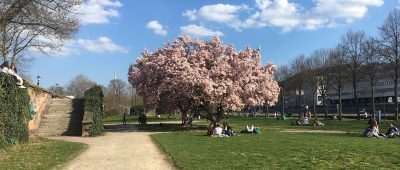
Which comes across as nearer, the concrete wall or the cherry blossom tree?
the concrete wall

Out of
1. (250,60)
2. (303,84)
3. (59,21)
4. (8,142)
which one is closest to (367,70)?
(303,84)

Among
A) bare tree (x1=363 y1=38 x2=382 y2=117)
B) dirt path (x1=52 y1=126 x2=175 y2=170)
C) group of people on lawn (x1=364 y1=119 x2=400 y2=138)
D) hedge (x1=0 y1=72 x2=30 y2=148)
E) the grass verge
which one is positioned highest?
bare tree (x1=363 y1=38 x2=382 y2=117)

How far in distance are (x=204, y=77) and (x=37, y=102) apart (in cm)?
1151

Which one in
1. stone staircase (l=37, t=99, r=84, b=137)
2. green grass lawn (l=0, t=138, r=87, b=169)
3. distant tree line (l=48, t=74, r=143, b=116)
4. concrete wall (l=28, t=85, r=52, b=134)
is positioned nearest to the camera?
green grass lawn (l=0, t=138, r=87, b=169)

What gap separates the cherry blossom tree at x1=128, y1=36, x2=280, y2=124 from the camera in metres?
33.9

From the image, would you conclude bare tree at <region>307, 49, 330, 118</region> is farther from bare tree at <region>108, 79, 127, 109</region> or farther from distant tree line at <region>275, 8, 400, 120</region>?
bare tree at <region>108, 79, 127, 109</region>

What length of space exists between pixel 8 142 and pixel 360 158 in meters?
13.4

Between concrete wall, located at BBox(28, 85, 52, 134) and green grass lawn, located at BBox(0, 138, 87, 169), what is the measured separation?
376 inches

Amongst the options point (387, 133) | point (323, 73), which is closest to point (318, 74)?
point (323, 73)

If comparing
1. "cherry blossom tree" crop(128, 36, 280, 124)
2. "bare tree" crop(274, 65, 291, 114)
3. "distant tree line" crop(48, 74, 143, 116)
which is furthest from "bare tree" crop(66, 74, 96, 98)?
"cherry blossom tree" crop(128, 36, 280, 124)

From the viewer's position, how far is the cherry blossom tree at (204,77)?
111 feet

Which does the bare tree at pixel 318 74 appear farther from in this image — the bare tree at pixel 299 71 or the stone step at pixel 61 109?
the stone step at pixel 61 109

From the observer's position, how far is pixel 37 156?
53.2 feet

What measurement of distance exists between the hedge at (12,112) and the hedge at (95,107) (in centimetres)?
691
